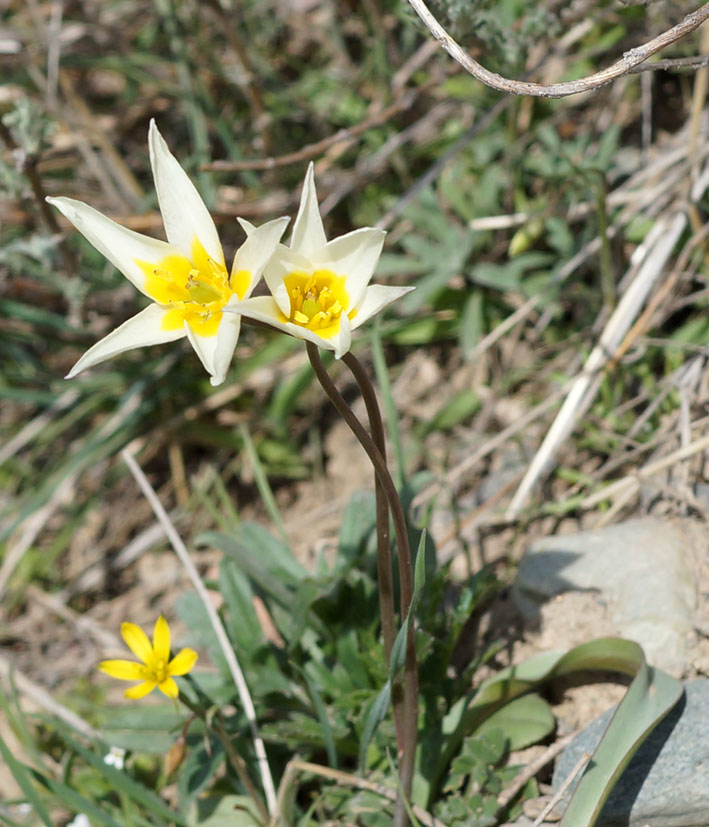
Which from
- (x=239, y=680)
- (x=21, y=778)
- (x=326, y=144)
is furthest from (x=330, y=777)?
(x=326, y=144)

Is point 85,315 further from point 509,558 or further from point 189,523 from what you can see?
point 509,558

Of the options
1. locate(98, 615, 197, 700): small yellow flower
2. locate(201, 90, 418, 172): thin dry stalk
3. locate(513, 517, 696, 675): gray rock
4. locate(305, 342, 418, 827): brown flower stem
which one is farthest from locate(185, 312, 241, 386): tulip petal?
locate(201, 90, 418, 172): thin dry stalk

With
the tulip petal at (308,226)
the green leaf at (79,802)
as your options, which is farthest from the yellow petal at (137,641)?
the tulip petal at (308,226)

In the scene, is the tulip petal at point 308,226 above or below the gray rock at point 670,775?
above

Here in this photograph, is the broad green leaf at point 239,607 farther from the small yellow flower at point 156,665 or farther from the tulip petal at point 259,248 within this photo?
the tulip petal at point 259,248

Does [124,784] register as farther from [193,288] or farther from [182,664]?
[193,288]
